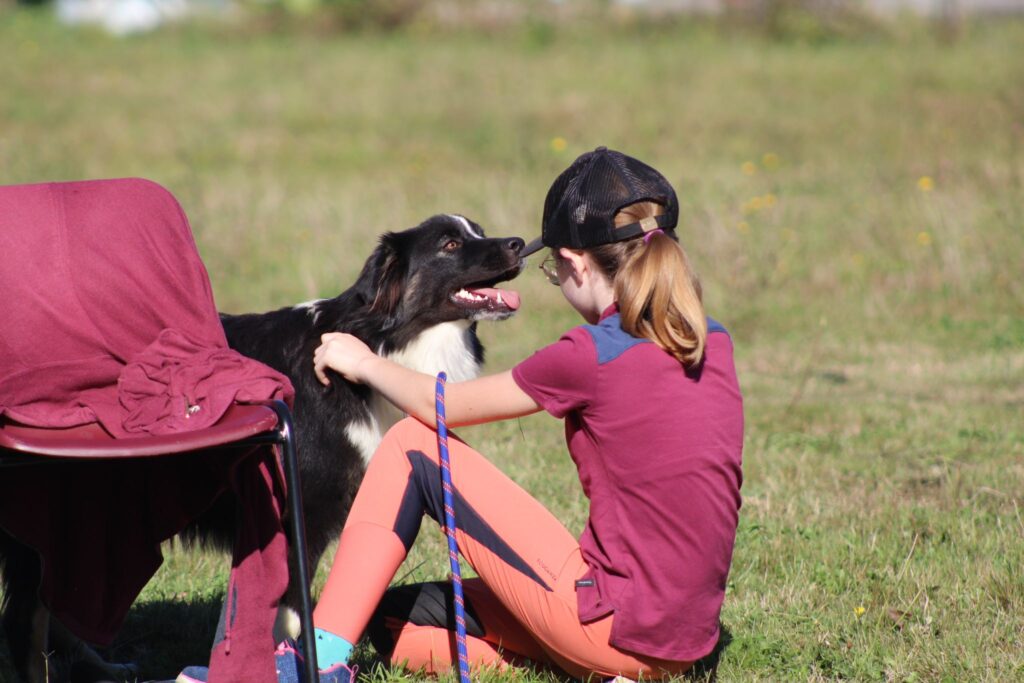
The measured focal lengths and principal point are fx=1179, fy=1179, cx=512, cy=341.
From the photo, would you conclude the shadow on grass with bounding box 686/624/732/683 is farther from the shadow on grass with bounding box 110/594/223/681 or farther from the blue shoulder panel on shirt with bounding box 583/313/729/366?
the shadow on grass with bounding box 110/594/223/681

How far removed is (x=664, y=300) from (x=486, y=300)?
56.6 inches

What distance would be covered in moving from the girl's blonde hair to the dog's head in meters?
1.29

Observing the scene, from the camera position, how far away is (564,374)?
2.75 metres

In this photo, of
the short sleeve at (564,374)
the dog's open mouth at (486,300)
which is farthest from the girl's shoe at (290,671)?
the dog's open mouth at (486,300)

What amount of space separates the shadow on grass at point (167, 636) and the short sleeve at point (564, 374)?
1.64m

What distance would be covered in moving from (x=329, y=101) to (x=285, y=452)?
1172 centimetres

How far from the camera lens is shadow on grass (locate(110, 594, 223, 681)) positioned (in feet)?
12.1

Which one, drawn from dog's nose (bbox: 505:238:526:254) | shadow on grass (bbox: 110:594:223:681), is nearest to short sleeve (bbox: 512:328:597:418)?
dog's nose (bbox: 505:238:526:254)

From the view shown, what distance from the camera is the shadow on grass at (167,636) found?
3.69 metres

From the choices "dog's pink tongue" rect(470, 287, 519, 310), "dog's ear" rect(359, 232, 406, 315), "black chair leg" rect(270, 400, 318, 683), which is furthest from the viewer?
"dog's pink tongue" rect(470, 287, 519, 310)

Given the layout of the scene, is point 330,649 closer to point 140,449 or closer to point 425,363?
point 140,449

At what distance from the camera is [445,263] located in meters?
4.10

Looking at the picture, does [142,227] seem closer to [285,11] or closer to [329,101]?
[329,101]

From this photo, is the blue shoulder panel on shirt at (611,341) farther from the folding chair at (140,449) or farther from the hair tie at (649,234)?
the folding chair at (140,449)
